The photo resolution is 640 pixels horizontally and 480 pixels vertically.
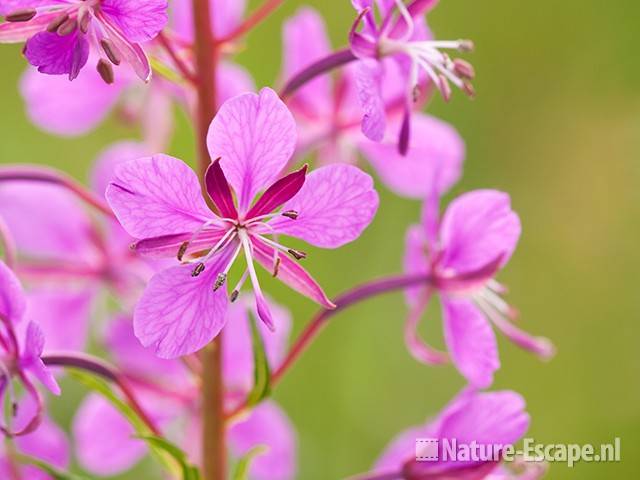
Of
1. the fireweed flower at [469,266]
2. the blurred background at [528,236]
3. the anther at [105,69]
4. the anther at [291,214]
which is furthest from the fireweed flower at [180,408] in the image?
the blurred background at [528,236]

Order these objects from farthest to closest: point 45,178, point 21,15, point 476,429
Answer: point 45,178, point 476,429, point 21,15

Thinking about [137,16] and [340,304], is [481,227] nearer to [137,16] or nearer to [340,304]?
[340,304]

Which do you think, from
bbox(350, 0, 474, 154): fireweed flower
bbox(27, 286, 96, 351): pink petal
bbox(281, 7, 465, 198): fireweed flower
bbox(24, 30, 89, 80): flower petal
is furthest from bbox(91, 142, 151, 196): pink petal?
bbox(24, 30, 89, 80): flower petal

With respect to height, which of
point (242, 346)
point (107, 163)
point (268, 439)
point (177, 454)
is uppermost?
point (107, 163)

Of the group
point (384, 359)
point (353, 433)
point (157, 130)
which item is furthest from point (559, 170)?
point (157, 130)

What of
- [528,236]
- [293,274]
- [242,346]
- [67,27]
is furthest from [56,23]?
[528,236]

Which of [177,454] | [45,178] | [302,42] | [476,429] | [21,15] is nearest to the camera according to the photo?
[21,15]
